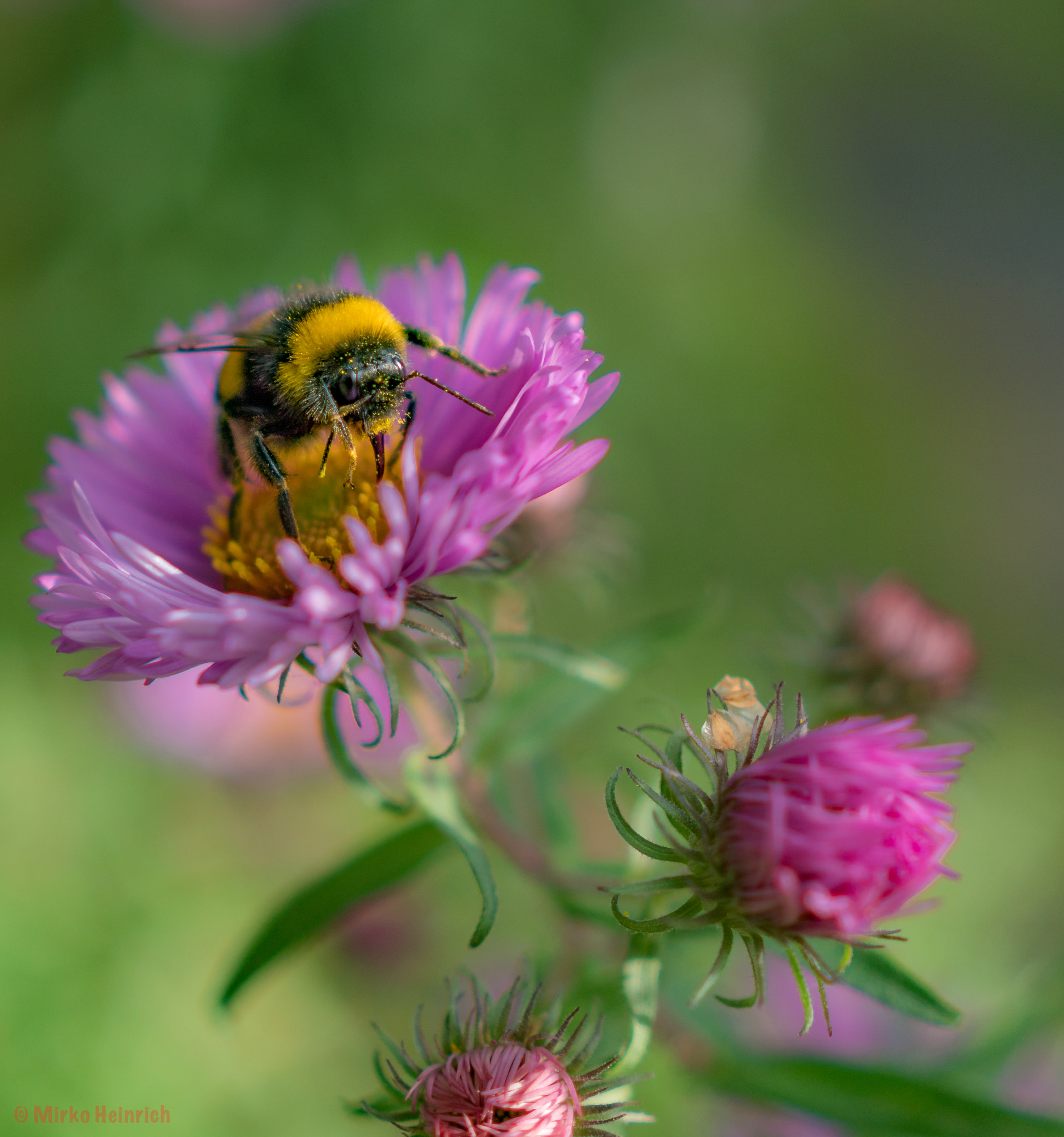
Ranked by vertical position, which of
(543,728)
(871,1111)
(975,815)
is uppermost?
(975,815)

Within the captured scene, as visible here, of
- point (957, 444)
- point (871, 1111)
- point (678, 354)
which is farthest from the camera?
point (957, 444)

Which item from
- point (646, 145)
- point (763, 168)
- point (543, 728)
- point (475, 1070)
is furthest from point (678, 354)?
point (475, 1070)

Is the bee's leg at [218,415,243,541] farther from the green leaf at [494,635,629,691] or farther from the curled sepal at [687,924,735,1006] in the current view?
the curled sepal at [687,924,735,1006]

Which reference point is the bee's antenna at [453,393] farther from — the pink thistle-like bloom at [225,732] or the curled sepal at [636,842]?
the pink thistle-like bloom at [225,732]

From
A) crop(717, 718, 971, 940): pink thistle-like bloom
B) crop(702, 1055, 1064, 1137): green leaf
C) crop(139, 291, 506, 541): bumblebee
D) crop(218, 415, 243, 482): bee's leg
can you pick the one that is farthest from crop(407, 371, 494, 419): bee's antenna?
crop(702, 1055, 1064, 1137): green leaf

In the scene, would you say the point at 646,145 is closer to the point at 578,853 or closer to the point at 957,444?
the point at 957,444
